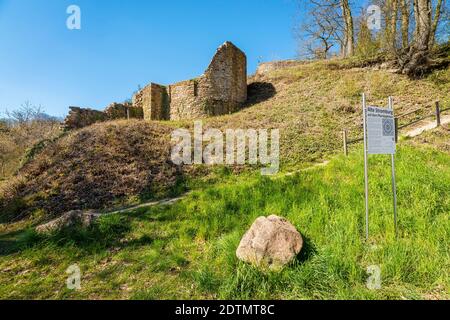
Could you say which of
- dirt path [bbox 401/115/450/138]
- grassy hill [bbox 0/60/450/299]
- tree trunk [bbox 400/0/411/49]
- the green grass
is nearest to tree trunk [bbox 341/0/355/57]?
tree trunk [bbox 400/0/411/49]

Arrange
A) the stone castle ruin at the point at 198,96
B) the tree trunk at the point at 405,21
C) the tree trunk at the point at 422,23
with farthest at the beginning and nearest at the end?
the stone castle ruin at the point at 198,96 → the tree trunk at the point at 405,21 → the tree trunk at the point at 422,23

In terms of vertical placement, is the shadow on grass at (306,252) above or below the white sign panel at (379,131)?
below

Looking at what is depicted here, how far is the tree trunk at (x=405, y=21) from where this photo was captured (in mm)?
16328

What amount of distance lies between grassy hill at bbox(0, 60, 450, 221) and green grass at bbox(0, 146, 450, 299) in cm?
231

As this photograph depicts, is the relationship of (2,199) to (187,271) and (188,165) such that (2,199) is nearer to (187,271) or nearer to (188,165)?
(188,165)

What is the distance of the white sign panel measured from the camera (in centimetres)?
373

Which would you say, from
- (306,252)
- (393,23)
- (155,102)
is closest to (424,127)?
(393,23)

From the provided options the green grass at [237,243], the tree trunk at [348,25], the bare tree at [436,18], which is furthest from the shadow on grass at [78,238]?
the tree trunk at [348,25]

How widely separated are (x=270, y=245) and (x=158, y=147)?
866 cm

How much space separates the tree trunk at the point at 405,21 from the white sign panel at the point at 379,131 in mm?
17512

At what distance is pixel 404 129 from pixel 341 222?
9538 millimetres

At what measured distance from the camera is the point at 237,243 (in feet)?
12.4

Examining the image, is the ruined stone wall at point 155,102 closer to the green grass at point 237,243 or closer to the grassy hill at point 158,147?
the grassy hill at point 158,147
